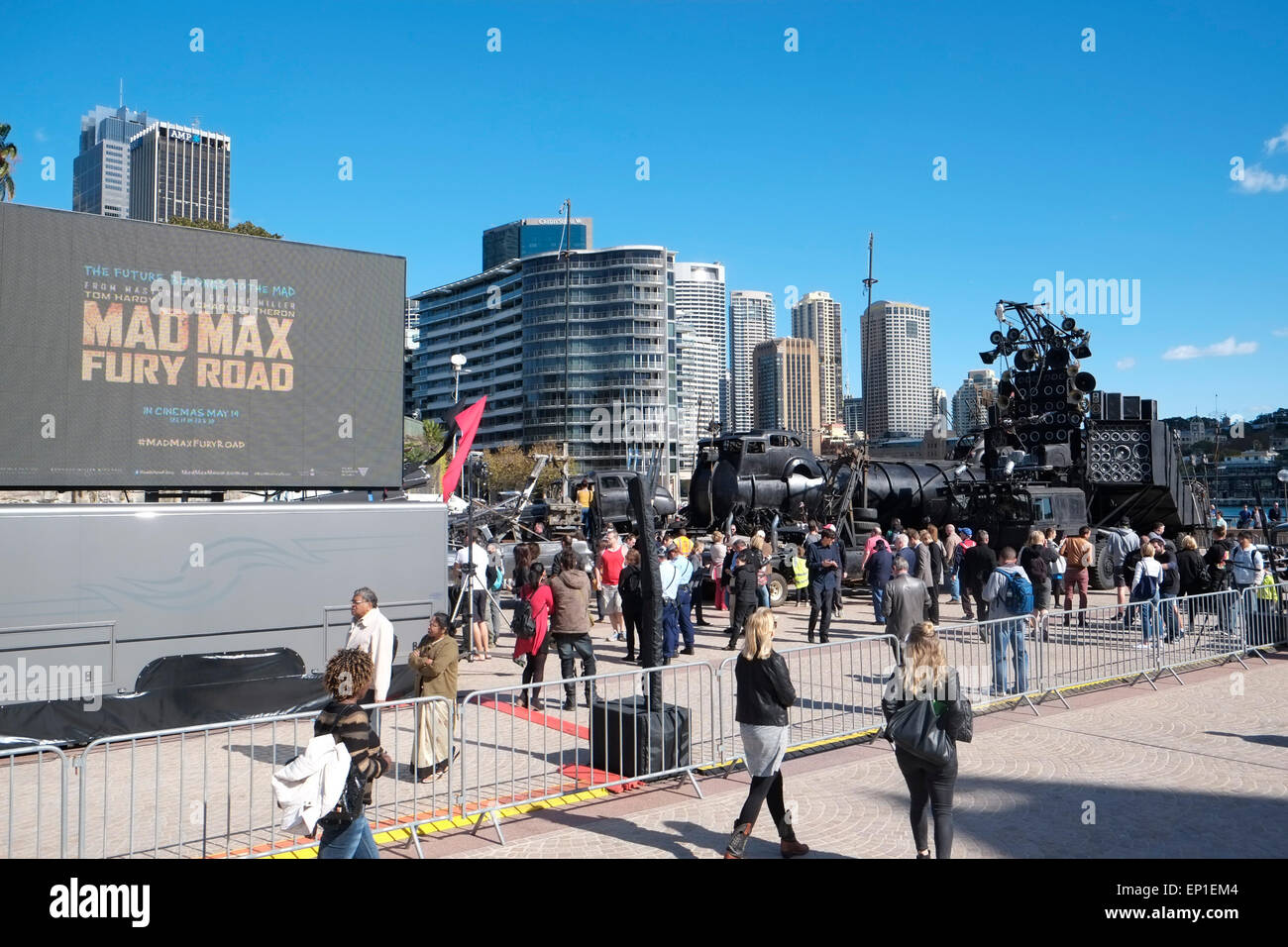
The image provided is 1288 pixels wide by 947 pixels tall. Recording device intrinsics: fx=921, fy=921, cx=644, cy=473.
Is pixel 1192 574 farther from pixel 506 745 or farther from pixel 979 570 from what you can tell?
pixel 506 745

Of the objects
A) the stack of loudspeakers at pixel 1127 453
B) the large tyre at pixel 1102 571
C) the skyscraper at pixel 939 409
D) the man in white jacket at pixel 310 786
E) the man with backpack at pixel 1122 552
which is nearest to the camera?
the man in white jacket at pixel 310 786

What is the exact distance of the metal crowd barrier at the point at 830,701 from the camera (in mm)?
9453

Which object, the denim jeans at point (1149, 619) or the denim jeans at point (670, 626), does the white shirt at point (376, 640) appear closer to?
the denim jeans at point (670, 626)

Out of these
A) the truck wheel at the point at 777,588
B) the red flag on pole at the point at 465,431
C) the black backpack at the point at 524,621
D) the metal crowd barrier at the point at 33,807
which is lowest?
the metal crowd barrier at the point at 33,807

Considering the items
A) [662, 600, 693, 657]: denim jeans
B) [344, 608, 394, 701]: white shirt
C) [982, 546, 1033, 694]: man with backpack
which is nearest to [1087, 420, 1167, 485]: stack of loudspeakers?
[982, 546, 1033, 694]: man with backpack

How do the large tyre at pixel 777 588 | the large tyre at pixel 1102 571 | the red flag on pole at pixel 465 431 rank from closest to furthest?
Answer: the red flag on pole at pixel 465 431
the large tyre at pixel 777 588
the large tyre at pixel 1102 571

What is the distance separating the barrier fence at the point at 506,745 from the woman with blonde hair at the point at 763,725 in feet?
5.94

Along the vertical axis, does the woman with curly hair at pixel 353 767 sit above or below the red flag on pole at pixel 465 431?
below

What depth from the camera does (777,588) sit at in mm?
19906

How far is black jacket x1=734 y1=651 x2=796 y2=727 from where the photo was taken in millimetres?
6207

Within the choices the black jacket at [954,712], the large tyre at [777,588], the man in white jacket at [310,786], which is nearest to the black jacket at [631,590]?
the large tyre at [777,588]

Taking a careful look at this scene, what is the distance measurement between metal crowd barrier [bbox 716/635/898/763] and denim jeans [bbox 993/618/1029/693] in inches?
47.9

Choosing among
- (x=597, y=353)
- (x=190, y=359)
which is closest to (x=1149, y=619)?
(x=190, y=359)
